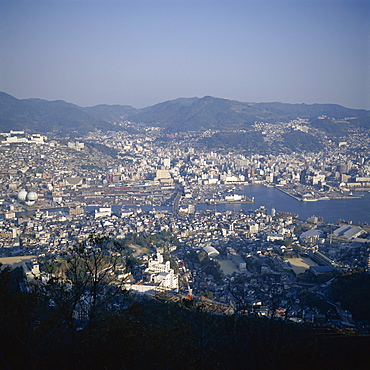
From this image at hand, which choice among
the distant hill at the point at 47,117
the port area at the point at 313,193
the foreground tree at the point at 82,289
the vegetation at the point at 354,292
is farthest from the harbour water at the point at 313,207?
the distant hill at the point at 47,117

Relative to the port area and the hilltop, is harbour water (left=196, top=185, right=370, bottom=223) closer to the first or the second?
the port area

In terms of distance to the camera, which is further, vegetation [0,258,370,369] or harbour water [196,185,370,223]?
harbour water [196,185,370,223]

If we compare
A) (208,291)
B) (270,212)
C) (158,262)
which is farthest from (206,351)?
(270,212)

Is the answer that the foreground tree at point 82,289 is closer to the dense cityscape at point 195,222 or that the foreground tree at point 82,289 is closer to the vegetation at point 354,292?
the dense cityscape at point 195,222

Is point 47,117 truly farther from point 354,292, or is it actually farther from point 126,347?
point 126,347

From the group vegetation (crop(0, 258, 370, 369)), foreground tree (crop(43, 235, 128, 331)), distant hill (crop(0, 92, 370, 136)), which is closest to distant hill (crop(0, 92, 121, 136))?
distant hill (crop(0, 92, 370, 136))

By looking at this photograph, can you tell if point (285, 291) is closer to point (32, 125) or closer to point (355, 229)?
point (355, 229)

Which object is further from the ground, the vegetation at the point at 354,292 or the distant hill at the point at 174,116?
the distant hill at the point at 174,116
